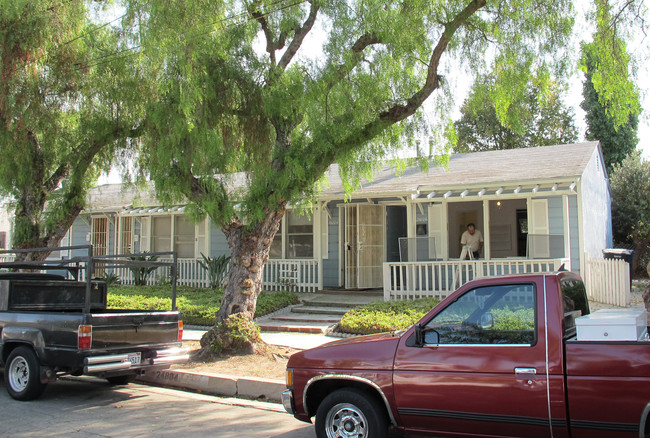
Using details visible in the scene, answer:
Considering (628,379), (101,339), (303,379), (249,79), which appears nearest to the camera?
(628,379)

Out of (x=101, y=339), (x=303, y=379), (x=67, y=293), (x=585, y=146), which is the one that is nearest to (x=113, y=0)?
(x=67, y=293)

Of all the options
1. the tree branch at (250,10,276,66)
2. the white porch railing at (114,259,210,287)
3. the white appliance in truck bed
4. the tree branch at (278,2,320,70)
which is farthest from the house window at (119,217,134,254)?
the white appliance in truck bed

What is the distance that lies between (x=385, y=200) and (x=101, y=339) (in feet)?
34.4

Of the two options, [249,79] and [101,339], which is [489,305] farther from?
[249,79]

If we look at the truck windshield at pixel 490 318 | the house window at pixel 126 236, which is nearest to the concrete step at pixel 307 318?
the truck windshield at pixel 490 318

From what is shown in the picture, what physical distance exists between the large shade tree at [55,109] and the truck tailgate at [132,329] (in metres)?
5.36

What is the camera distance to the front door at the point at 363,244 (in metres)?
15.8

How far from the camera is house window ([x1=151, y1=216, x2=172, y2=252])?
20234 millimetres

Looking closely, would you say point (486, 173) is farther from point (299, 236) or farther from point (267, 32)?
point (267, 32)

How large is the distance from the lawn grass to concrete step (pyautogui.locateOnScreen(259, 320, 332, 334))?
849mm

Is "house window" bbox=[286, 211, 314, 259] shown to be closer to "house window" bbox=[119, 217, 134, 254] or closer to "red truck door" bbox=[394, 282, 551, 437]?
"house window" bbox=[119, 217, 134, 254]

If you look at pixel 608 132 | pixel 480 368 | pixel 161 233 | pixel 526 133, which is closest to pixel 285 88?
pixel 480 368

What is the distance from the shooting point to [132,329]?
729 cm

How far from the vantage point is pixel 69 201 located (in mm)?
12203
